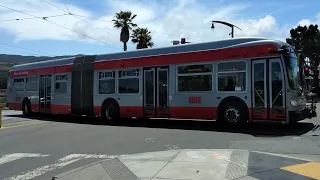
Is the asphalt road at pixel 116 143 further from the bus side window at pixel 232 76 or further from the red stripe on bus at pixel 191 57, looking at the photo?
the red stripe on bus at pixel 191 57

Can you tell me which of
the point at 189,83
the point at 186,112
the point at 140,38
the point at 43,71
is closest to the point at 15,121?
the point at 43,71

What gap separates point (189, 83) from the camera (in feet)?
47.6

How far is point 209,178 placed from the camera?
6.06 m

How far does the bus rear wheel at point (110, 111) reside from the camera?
17059mm

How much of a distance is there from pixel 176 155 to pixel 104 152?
2208 mm

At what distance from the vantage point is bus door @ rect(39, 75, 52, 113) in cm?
2078

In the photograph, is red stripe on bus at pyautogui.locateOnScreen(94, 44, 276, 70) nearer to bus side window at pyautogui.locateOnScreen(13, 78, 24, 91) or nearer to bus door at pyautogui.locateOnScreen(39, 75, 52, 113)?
bus door at pyautogui.locateOnScreen(39, 75, 52, 113)

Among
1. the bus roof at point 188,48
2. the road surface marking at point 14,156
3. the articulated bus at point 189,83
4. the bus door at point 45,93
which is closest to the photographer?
the road surface marking at point 14,156

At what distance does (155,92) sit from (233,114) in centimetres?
368

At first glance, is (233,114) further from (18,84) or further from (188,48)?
(18,84)

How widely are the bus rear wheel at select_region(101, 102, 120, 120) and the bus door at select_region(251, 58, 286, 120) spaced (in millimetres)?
6709

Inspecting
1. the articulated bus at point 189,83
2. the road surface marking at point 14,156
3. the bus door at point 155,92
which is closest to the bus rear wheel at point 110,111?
the articulated bus at point 189,83

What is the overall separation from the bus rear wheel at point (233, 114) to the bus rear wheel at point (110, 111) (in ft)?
17.9

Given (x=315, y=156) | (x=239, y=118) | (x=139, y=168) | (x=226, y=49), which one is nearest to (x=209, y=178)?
(x=139, y=168)
